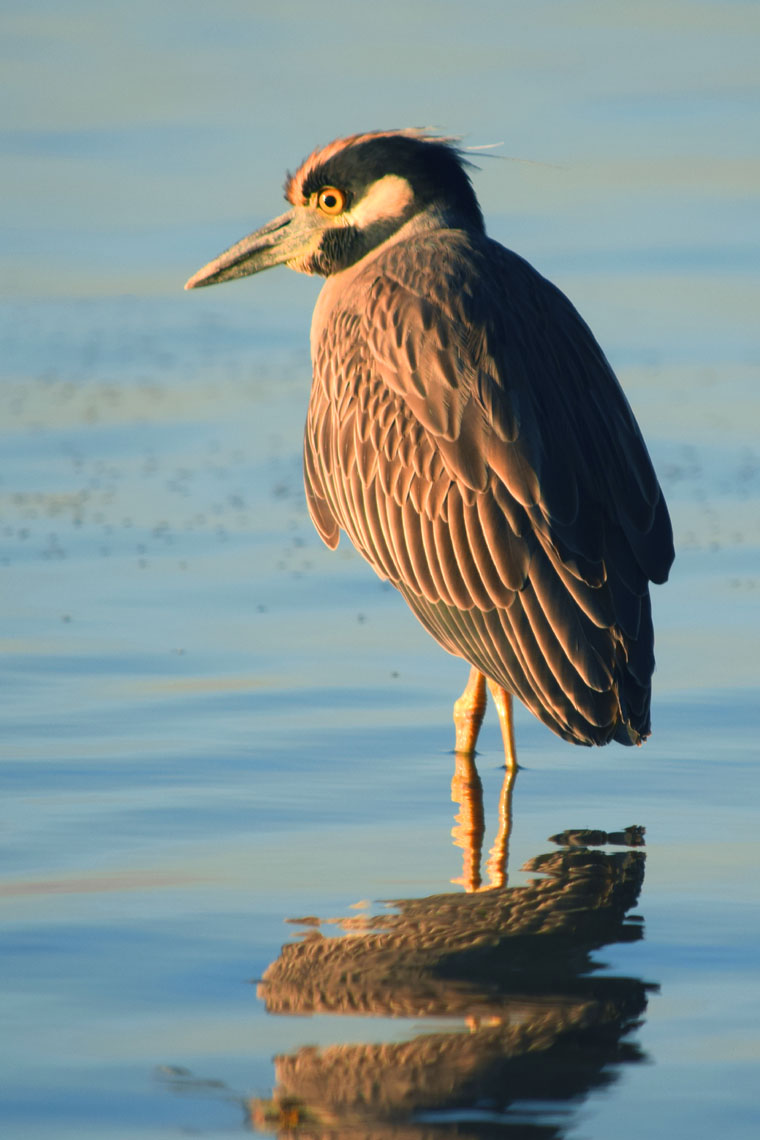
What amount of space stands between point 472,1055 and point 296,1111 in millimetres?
383

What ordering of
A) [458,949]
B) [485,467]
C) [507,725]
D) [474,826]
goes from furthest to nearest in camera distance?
[507,725], [485,467], [474,826], [458,949]

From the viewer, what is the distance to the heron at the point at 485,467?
4922 mm

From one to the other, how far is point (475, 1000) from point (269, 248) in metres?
3.55

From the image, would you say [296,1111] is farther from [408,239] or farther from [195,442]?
[195,442]

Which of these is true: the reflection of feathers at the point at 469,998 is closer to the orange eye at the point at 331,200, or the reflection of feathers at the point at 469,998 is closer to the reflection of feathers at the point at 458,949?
the reflection of feathers at the point at 458,949

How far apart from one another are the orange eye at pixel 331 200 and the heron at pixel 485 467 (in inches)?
6.3

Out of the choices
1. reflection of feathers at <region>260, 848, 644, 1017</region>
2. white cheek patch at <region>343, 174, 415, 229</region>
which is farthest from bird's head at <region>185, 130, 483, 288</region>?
reflection of feathers at <region>260, 848, 644, 1017</region>

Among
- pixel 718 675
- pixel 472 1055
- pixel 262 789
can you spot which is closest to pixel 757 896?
pixel 472 1055

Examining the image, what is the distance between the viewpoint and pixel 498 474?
5109mm

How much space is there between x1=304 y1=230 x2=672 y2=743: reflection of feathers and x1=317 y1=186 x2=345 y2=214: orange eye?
0.55 metres

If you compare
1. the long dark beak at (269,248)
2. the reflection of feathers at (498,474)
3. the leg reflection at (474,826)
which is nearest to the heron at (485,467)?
the reflection of feathers at (498,474)

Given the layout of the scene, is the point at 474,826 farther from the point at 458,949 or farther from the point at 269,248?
the point at 269,248

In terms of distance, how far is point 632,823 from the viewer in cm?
501

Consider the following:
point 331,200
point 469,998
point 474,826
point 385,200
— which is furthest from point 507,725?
point 331,200
